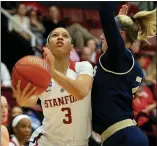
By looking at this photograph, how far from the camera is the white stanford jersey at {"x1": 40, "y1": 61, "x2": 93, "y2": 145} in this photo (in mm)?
4742

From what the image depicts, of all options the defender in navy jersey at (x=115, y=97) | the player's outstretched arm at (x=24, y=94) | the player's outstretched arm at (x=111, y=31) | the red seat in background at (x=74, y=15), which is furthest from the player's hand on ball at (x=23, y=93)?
the red seat in background at (x=74, y=15)

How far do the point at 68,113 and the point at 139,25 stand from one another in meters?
0.91

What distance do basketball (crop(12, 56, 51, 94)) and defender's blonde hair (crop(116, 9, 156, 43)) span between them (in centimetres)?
70

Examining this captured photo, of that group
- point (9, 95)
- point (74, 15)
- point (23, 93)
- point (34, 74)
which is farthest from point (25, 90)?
point (74, 15)

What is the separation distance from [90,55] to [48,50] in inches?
237

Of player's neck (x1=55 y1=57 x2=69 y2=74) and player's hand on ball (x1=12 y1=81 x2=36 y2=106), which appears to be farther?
player's neck (x1=55 y1=57 x2=69 y2=74)

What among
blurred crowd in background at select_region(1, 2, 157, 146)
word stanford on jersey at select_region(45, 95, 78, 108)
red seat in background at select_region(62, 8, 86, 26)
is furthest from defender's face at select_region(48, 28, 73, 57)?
red seat in background at select_region(62, 8, 86, 26)

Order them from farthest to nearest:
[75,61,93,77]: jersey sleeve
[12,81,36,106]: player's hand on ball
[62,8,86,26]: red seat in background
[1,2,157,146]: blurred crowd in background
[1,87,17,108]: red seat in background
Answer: [62,8,86,26]: red seat in background
[1,2,157,146]: blurred crowd in background
[1,87,17,108]: red seat in background
[75,61,93,77]: jersey sleeve
[12,81,36,106]: player's hand on ball

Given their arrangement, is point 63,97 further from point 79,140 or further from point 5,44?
point 5,44

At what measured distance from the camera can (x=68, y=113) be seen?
4754 millimetres

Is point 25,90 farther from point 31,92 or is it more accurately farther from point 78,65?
point 78,65

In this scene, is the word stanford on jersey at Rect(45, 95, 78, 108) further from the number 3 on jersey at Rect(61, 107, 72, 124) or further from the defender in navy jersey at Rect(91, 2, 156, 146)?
the defender in navy jersey at Rect(91, 2, 156, 146)

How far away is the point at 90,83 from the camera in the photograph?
4.54 meters

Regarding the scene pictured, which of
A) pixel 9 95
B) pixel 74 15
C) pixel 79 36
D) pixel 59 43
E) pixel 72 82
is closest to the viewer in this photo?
pixel 72 82
